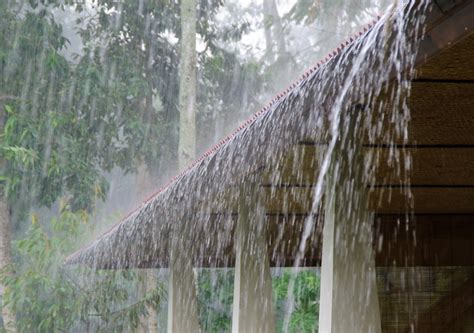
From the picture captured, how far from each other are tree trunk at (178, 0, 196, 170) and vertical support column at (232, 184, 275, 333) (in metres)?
9.31

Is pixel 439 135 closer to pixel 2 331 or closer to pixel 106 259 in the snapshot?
pixel 106 259

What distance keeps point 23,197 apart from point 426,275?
11.0 m

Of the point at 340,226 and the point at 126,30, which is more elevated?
the point at 126,30

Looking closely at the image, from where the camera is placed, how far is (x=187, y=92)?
15.7 m

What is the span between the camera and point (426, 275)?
758 cm

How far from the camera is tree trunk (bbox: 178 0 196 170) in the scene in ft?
50.4

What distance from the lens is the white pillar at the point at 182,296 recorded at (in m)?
7.66

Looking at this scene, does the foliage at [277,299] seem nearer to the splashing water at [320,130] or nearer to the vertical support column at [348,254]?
the splashing water at [320,130]

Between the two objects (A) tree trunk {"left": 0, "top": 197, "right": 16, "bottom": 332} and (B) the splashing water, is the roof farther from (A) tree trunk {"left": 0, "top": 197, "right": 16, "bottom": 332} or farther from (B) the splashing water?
(A) tree trunk {"left": 0, "top": 197, "right": 16, "bottom": 332}

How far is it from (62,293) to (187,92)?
3786mm

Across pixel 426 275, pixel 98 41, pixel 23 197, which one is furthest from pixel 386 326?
pixel 98 41

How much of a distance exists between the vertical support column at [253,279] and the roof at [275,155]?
0.18 meters

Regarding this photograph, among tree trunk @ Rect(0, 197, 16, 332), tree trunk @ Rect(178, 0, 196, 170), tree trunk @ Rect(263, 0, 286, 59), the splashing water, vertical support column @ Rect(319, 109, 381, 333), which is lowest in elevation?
vertical support column @ Rect(319, 109, 381, 333)

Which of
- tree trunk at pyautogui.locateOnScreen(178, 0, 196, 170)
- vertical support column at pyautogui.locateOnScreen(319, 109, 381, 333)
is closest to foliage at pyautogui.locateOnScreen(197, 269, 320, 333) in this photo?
tree trunk at pyautogui.locateOnScreen(178, 0, 196, 170)
